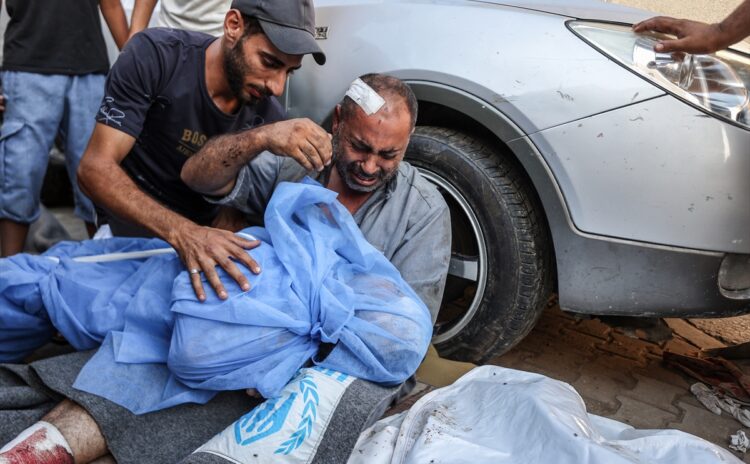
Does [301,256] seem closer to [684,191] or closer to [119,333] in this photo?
[119,333]

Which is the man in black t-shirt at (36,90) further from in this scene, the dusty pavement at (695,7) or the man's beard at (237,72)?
the dusty pavement at (695,7)

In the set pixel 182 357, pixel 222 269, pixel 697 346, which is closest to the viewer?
pixel 182 357

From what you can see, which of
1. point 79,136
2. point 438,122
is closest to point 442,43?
point 438,122

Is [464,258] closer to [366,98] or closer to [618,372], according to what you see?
[366,98]

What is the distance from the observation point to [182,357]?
5.65 ft

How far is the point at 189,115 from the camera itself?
7.84 feet

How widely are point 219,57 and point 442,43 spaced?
32.1 inches

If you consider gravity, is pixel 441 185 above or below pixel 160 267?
above

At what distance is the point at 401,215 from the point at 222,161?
0.59 m

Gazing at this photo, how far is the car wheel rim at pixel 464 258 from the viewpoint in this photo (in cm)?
242

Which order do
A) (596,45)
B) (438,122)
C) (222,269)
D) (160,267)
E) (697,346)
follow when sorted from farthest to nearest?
(697,346)
(438,122)
(596,45)
(160,267)
(222,269)

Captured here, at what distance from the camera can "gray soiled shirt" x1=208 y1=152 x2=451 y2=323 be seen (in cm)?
208

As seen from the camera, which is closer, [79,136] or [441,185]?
[441,185]

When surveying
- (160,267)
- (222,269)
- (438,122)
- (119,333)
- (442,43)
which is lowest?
(119,333)
